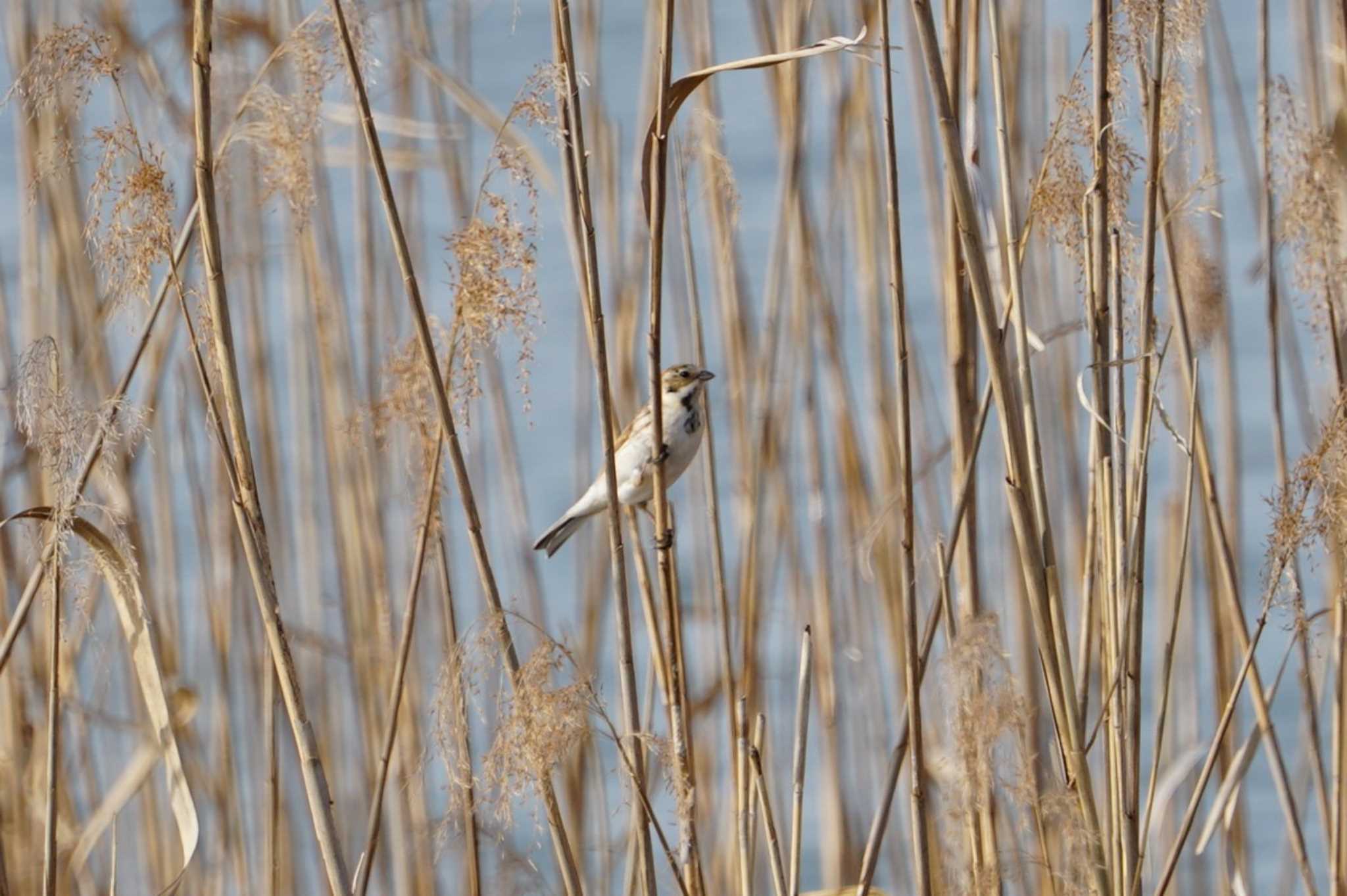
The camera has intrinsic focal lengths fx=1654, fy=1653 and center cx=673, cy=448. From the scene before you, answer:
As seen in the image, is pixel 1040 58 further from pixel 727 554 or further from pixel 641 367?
pixel 727 554

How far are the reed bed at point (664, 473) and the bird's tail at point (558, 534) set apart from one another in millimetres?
51

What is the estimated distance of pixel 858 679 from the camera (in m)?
2.48

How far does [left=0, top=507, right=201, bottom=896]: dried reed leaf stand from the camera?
4.70 ft

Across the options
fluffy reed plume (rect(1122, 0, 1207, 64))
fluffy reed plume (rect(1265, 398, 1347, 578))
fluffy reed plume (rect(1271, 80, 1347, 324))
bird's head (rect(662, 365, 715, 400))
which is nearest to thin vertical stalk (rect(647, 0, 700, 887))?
fluffy reed plume (rect(1122, 0, 1207, 64))

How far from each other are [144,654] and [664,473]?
19.3 inches

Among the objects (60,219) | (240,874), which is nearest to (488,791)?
(240,874)

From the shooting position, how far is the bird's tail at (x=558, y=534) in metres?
2.74

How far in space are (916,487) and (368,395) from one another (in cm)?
84

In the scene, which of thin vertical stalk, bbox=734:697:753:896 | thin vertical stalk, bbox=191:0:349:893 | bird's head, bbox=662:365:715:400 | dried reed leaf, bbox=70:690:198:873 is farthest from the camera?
bird's head, bbox=662:365:715:400

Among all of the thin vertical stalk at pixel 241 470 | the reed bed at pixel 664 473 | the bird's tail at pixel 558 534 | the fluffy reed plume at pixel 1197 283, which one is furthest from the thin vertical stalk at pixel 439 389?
the bird's tail at pixel 558 534

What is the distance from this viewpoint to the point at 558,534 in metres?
2.83

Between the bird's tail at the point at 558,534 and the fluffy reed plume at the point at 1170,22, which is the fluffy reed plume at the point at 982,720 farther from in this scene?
the bird's tail at the point at 558,534

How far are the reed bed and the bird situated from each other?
5 cm

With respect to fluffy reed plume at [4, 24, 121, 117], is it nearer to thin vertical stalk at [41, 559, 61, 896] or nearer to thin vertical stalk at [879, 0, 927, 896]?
thin vertical stalk at [41, 559, 61, 896]
